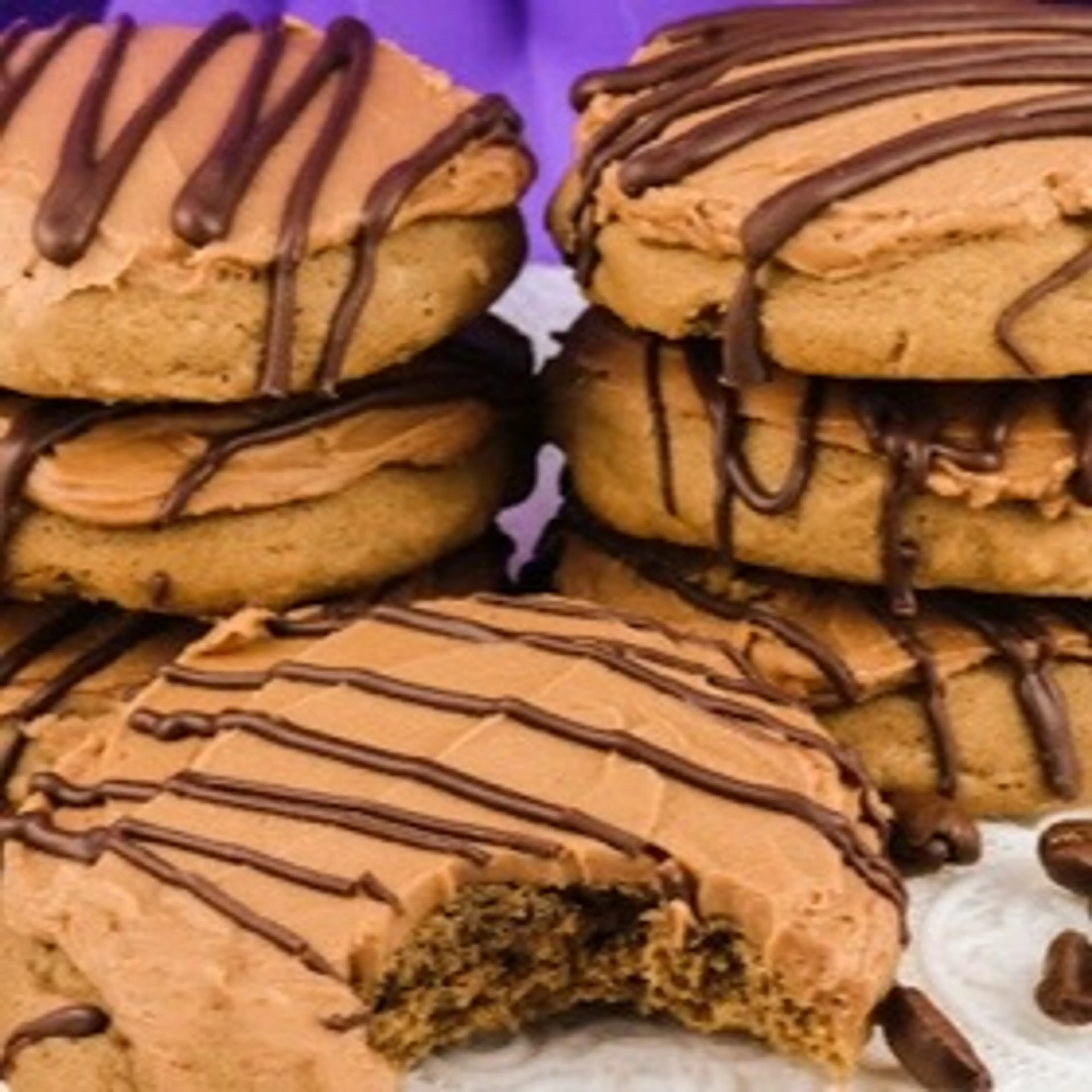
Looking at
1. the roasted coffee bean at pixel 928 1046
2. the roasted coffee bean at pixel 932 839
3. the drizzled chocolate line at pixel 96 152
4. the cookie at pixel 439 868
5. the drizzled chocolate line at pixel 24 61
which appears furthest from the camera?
the drizzled chocolate line at pixel 24 61

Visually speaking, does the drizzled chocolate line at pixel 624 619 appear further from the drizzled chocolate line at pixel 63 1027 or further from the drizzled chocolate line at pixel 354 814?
the drizzled chocolate line at pixel 63 1027

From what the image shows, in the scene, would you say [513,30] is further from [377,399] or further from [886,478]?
[886,478]

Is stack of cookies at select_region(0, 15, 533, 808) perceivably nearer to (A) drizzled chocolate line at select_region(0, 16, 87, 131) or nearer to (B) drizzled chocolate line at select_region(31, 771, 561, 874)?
(A) drizzled chocolate line at select_region(0, 16, 87, 131)

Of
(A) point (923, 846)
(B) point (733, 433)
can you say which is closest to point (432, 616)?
(B) point (733, 433)

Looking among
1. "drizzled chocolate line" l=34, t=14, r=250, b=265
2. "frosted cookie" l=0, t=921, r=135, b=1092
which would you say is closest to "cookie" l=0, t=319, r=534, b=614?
"drizzled chocolate line" l=34, t=14, r=250, b=265

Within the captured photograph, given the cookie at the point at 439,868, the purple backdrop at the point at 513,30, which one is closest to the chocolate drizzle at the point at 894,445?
the cookie at the point at 439,868

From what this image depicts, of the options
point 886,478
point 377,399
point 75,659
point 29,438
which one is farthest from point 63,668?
point 886,478
